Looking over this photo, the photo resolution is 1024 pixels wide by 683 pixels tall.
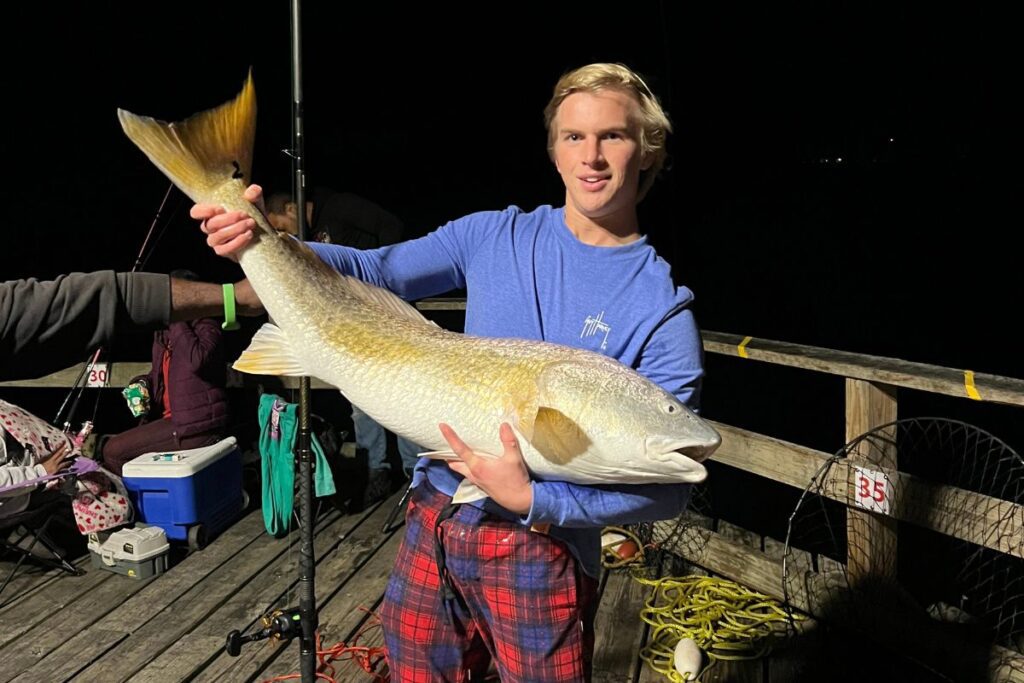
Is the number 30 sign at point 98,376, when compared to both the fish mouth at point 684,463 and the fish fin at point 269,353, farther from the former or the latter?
the fish mouth at point 684,463

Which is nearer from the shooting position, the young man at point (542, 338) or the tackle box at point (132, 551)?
the young man at point (542, 338)

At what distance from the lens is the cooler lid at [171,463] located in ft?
14.5

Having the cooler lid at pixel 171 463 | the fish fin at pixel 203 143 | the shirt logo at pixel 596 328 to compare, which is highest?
the fish fin at pixel 203 143

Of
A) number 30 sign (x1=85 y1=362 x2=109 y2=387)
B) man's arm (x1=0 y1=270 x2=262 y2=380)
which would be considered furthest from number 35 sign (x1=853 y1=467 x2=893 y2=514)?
number 30 sign (x1=85 y1=362 x2=109 y2=387)

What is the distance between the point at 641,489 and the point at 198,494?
3571 millimetres

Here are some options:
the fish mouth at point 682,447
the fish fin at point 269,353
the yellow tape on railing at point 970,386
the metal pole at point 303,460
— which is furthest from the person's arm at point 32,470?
the yellow tape on railing at point 970,386

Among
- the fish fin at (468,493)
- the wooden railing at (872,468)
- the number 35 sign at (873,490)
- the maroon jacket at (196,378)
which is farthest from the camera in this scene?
the maroon jacket at (196,378)

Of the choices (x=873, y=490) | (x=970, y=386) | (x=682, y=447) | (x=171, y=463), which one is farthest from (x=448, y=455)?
(x=171, y=463)

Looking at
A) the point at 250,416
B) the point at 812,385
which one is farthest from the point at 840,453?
the point at 812,385

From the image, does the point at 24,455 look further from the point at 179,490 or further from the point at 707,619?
the point at 707,619

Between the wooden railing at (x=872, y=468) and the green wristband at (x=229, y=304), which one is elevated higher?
the green wristband at (x=229, y=304)

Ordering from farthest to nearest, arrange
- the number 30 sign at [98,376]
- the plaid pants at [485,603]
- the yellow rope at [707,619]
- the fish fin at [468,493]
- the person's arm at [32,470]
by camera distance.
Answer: the number 30 sign at [98,376] → the person's arm at [32,470] → the yellow rope at [707,619] → the plaid pants at [485,603] → the fish fin at [468,493]

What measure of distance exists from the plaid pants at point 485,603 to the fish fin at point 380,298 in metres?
0.44

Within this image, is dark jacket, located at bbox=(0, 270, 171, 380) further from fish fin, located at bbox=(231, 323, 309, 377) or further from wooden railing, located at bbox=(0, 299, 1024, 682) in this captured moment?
wooden railing, located at bbox=(0, 299, 1024, 682)
